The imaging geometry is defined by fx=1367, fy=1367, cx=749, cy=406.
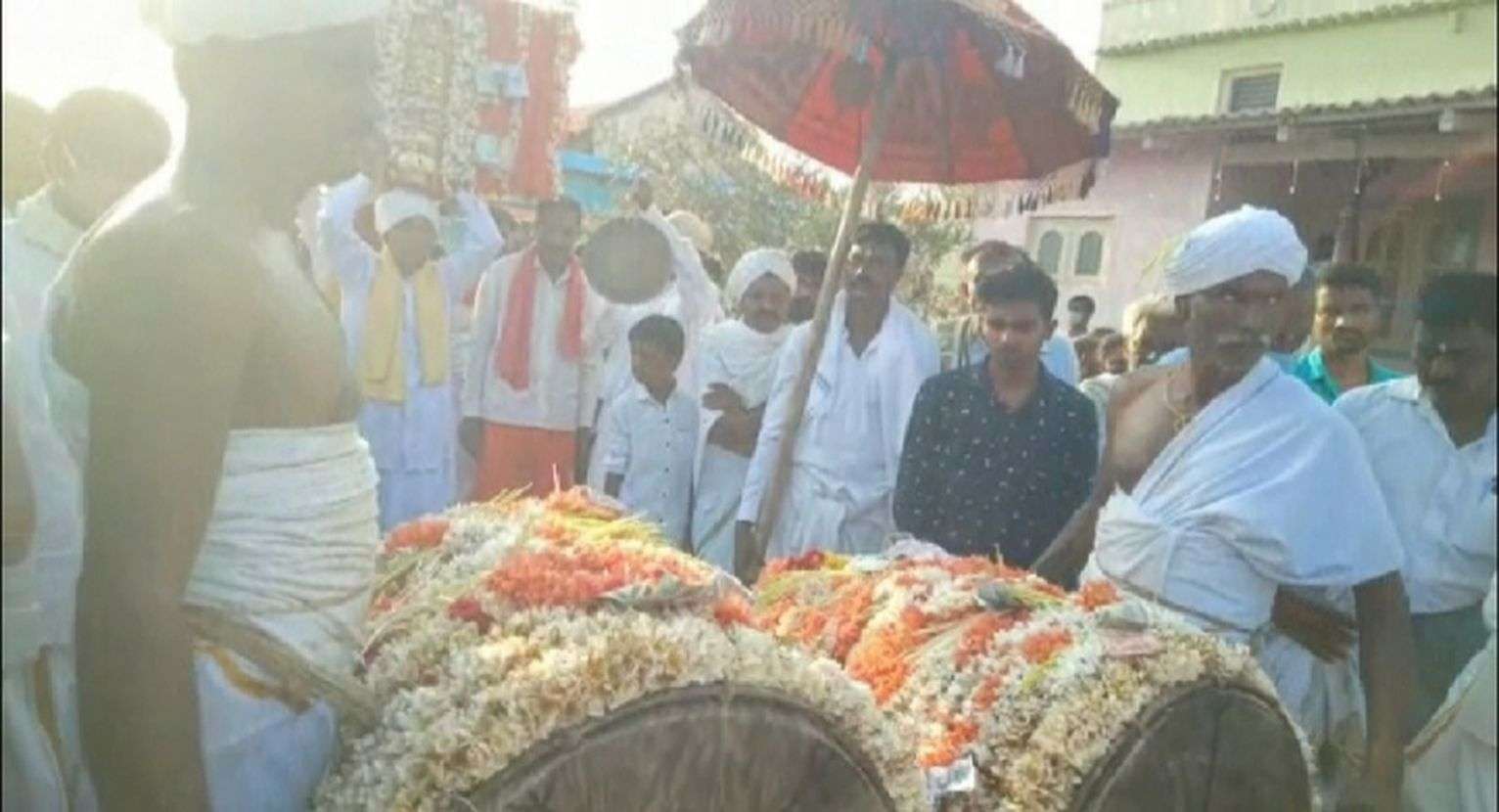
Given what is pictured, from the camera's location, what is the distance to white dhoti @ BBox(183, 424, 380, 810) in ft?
5.48

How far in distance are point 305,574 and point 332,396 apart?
0.23 m

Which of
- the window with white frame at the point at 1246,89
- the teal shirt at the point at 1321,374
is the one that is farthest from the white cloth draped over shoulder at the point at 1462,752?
the window with white frame at the point at 1246,89

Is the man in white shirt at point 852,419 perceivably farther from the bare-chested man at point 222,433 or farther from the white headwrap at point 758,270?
the bare-chested man at point 222,433

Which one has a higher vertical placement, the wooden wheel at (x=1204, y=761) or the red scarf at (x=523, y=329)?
the red scarf at (x=523, y=329)

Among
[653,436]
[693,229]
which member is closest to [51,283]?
[653,436]

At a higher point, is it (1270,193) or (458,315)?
(1270,193)

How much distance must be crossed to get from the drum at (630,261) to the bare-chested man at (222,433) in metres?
5.52

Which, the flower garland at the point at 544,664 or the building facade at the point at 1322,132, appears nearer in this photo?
the building facade at the point at 1322,132

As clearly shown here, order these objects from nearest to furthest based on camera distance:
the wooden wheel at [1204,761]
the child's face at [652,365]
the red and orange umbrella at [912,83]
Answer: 1. the wooden wheel at [1204,761]
2. the red and orange umbrella at [912,83]
3. the child's face at [652,365]

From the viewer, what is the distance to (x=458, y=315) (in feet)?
23.6

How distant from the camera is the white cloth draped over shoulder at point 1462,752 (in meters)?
1.56

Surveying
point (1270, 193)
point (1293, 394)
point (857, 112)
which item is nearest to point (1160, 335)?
point (857, 112)

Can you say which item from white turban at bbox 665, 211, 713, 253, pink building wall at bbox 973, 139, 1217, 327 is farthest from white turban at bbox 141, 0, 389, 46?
white turban at bbox 665, 211, 713, 253

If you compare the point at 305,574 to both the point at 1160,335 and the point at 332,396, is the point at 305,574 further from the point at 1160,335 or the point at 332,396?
the point at 1160,335
